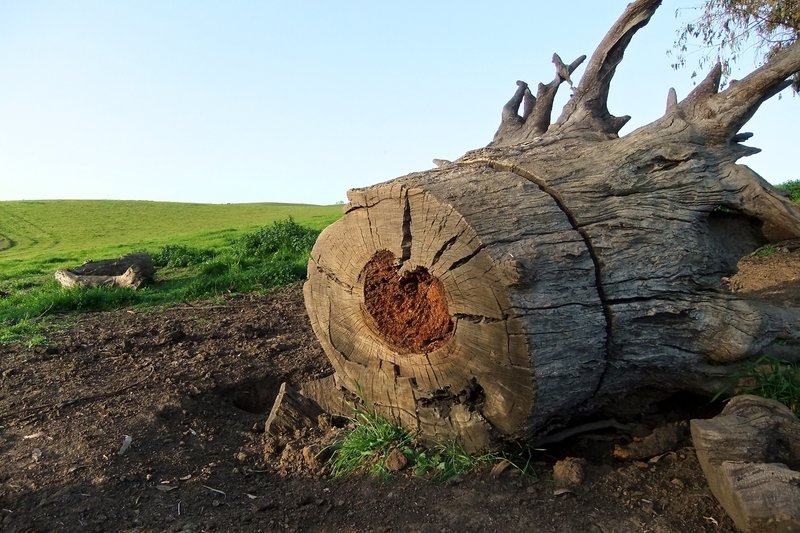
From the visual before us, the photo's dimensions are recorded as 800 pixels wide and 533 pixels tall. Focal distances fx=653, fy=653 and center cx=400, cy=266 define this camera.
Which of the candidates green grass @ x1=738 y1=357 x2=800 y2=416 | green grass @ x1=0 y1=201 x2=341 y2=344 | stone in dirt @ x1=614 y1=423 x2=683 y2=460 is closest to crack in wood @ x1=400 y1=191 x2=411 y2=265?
stone in dirt @ x1=614 y1=423 x2=683 y2=460

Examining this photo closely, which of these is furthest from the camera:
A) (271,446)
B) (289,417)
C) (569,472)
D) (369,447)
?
(289,417)

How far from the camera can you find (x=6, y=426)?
4605 mm

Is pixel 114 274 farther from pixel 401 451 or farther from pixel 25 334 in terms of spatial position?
pixel 401 451

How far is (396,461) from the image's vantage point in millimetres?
3486

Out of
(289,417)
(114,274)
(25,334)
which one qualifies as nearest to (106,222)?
(114,274)

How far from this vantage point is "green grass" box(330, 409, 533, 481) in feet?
11.2

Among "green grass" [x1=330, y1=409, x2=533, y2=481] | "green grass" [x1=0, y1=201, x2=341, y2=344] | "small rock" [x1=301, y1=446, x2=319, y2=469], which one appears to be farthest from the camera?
"green grass" [x1=0, y1=201, x2=341, y2=344]

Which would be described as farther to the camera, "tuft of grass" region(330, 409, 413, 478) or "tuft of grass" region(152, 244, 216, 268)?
"tuft of grass" region(152, 244, 216, 268)

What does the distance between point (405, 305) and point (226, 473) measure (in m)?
1.47

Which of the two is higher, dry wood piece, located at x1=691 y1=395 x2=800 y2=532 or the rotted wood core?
the rotted wood core

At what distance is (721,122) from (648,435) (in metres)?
1.91

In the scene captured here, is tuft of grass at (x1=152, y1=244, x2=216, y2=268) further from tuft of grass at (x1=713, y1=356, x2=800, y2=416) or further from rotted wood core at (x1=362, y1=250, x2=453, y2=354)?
tuft of grass at (x1=713, y1=356, x2=800, y2=416)

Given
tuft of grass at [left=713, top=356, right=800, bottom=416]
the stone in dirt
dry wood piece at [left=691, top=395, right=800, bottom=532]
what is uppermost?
tuft of grass at [left=713, top=356, right=800, bottom=416]

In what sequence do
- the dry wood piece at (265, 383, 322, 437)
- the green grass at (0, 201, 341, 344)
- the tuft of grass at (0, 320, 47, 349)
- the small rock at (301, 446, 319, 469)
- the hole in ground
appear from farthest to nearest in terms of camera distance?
1. the green grass at (0, 201, 341, 344)
2. the tuft of grass at (0, 320, 47, 349)
3. the hole in ground
4. the dry wood piece at (265, 383, 322, 437)
5. the small rock at (301, 446, 319, 469)
